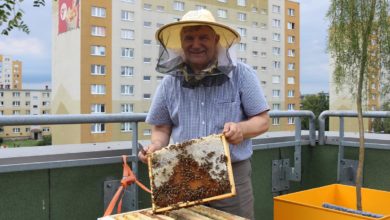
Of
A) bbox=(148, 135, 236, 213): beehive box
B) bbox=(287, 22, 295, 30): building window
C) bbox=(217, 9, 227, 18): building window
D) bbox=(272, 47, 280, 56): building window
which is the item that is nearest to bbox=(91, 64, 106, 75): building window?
bbox=(217, 9, 227, 18): building window

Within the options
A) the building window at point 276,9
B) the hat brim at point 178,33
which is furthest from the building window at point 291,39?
the hat brim at point 178,33

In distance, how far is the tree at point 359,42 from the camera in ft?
10.8

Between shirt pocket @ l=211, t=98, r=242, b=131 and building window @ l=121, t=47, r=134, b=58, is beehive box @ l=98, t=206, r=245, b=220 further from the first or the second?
building window @ l=121, t=47, r=134, b=58

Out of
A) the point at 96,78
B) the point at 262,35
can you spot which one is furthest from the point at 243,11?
the point at 96,78

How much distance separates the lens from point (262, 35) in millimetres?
75000

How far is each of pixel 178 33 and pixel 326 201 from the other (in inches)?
82.8

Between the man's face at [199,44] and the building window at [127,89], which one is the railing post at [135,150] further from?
the building window at [127,89]

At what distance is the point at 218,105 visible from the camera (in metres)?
2.23

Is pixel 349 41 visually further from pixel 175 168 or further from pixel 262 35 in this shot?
pixel 262 35

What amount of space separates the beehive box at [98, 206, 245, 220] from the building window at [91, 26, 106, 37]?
6156 cm

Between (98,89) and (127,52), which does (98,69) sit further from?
(127,52)

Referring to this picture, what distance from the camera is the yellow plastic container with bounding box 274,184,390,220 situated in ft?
9.87

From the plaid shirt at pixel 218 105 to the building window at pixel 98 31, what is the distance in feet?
201

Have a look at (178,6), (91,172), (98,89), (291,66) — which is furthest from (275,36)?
(91,172)
